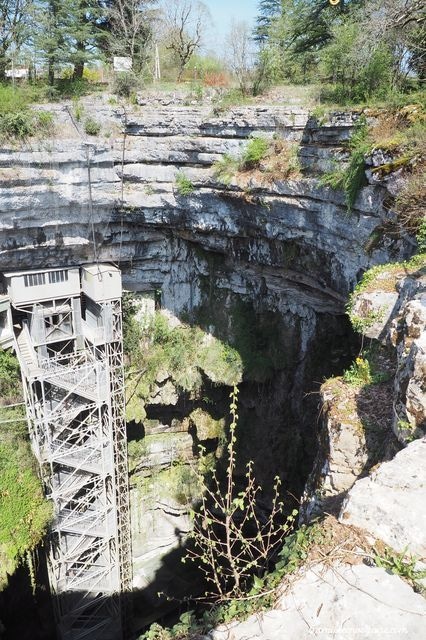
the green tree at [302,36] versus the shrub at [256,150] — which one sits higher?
the green tree at [302,36]

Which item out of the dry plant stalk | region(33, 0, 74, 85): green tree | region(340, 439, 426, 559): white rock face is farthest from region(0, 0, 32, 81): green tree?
region(340, 439, 426, 559): white rock face

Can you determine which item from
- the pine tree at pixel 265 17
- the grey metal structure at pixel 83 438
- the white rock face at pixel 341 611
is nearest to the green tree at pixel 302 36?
the pine tree at pixel 265 17

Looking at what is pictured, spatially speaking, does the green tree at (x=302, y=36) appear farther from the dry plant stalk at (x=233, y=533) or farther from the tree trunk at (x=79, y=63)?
the dry plant stalk at (x=233, y=533)

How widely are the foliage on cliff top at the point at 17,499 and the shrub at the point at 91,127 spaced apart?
743cm

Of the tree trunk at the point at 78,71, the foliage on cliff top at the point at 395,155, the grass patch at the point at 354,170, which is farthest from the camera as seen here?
the tree trunk at the point at 78,71

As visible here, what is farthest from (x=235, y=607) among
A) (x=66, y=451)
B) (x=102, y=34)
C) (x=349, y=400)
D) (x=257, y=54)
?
(x=257, y=54)

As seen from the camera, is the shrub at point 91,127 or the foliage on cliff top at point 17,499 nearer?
the foliage on cliff top at point 17,499

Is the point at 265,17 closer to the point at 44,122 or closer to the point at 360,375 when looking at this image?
the point at 44,122

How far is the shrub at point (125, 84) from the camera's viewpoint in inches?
485

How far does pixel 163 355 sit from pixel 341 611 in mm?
12349

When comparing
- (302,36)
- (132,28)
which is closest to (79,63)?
(132,28)

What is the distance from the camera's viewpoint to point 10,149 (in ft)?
34.6

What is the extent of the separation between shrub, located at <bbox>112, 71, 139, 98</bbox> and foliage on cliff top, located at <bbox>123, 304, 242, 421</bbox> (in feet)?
20.7

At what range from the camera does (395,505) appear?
3.31 meters
